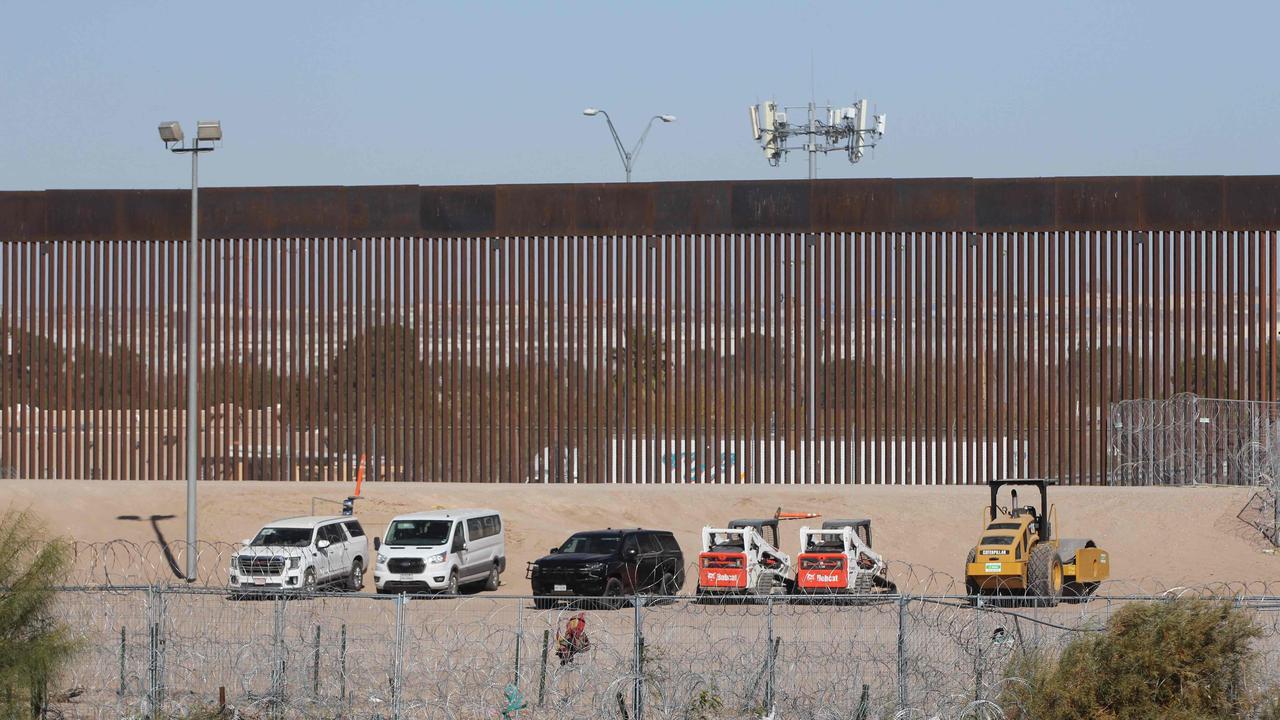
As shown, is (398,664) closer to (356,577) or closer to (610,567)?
(610,567)

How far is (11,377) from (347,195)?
36.9 feet

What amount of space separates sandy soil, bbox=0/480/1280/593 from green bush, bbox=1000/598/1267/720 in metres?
18.3

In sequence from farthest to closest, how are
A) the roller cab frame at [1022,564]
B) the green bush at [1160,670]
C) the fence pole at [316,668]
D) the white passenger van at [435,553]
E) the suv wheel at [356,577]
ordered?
the suv wheel at [356,577] → the white passenger van at [435,553] → the roller cab frame at [1022,564] → the fence pole at [316,668] → the green bush at [1160,670]

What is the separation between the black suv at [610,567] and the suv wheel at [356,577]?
13.1 feet

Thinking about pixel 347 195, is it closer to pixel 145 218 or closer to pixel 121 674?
pixel 145 218

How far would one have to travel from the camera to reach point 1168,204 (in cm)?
4231

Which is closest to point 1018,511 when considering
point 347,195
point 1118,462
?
point 1118,462

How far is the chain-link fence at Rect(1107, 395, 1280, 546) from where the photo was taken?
39766mm

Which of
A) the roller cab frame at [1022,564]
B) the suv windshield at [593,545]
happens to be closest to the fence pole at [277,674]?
the suv windshield at [593,545]

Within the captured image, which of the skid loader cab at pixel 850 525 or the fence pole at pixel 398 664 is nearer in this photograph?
the fence pole at pixel 398 664

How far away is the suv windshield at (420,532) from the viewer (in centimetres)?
2906

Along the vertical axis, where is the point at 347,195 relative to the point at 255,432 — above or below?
above

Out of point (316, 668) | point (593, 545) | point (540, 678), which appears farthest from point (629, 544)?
point (316, 668)

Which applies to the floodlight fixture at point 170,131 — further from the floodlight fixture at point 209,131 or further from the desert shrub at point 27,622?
the desert shrub at point 27,622
